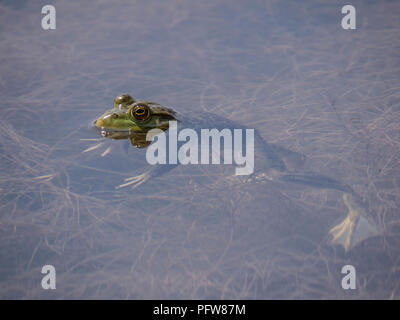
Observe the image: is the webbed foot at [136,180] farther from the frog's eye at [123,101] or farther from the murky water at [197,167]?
the frog's eye at [123,101]

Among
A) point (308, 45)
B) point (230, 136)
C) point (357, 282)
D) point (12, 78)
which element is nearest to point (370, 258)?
→ point (357, 282)

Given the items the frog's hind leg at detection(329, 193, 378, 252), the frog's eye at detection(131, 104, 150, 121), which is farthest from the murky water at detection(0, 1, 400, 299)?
the frog's eye at detection(131, 104, 150, 121)

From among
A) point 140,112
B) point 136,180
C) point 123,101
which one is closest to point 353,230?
point 136,180

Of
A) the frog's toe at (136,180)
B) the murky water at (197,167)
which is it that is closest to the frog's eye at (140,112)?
the murky water at (197,167)

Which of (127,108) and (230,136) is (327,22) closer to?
(230,136)

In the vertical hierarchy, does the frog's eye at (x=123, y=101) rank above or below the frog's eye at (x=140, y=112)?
above

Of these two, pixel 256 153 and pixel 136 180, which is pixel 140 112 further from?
pixel 256 153

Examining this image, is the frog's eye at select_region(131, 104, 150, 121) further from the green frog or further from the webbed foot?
the webbed foot
